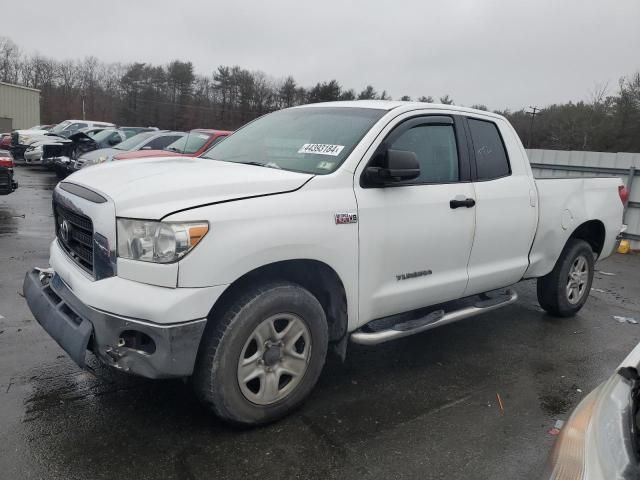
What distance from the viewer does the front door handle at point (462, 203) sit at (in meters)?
3.97

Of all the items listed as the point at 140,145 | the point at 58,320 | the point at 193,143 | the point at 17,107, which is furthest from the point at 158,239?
the point at 17,107

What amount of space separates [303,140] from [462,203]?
1.27 m

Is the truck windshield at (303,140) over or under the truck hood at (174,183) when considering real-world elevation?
over

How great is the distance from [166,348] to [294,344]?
2.71ft

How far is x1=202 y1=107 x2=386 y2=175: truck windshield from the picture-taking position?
11.8 ft

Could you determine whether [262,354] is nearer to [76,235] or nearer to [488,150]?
[76,235]

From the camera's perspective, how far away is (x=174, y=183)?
3.01m

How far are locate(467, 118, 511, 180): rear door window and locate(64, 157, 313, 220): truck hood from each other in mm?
1770

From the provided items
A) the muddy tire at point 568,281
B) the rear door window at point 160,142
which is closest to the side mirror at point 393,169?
the muddy tire at point 568,281

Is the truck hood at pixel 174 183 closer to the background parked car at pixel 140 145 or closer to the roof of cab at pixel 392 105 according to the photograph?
the roof of cab at pixel 392 105

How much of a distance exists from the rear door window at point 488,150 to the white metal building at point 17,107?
44650 millimetres

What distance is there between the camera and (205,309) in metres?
2.78

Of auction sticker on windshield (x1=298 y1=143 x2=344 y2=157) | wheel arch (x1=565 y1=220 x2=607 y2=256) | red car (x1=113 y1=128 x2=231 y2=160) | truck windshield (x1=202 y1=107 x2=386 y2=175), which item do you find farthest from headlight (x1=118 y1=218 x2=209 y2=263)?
red car (x1=113 y1=128 x2=231 y2=160)

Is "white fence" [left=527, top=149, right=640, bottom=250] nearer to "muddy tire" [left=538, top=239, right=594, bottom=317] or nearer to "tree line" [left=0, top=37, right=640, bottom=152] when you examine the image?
"muddy tire" [left=538, top=239, right=594, bottom=317]
